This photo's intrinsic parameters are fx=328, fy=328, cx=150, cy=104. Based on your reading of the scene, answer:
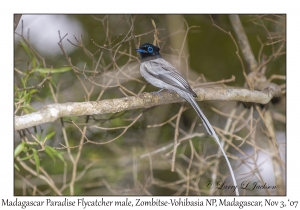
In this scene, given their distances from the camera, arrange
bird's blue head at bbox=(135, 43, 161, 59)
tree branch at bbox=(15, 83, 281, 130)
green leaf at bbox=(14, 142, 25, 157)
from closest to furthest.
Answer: tree branch at bbox=(15, 83, 281, 130) < green leaf at bbox=(14, 142, 25, 157) < bird's blue head at bbox=(135, 43, 161, 59)

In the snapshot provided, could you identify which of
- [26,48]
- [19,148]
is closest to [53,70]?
[26,48]

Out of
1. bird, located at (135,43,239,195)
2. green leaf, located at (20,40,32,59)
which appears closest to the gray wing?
bird, located at (135,43,239,195)

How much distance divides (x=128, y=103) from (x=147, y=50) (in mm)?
539

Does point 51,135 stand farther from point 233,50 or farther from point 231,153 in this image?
point 233,50

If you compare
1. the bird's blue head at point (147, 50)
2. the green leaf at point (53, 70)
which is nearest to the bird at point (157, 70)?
the bird's blue head at point (147, 50)

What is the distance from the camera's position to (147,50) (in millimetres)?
2686

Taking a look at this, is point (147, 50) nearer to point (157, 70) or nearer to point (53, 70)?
point (157, 70)

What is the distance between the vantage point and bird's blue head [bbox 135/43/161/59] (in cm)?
267

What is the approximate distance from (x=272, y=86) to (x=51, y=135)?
81.7 inches

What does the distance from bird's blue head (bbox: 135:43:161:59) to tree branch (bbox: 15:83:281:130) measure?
1.08ft

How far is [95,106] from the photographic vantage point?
2277 mm

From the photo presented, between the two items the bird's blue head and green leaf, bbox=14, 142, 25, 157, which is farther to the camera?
the bird's blue head

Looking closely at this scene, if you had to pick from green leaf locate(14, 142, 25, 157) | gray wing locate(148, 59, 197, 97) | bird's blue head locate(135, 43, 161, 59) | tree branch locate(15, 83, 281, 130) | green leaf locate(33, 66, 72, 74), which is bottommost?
green leaf locate(14, 142, 25, 157)

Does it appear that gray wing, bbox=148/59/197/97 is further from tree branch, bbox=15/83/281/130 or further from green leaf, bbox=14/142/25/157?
green leaf, bbox=14/142/25/157
